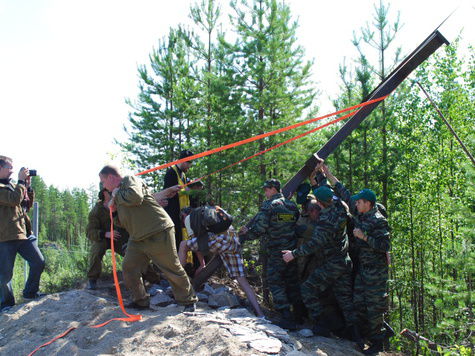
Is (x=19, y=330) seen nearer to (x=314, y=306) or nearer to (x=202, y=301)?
(x=202, y=301)

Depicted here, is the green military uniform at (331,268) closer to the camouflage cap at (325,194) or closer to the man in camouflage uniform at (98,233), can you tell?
the camouflage cap at (325,194)

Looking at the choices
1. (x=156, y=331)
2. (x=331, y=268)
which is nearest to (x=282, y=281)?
(x=331, y=268)

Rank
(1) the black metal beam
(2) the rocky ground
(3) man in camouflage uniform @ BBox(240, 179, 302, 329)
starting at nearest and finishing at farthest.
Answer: (2) the rocky ground < (3) man in camouflage uniform @ BBox(240, 179, 302, 329) < (1) the black metal beam

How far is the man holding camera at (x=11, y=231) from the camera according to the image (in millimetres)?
6039

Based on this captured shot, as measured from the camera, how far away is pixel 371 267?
5.35 m

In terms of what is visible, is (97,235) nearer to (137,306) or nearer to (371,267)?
(137,306)

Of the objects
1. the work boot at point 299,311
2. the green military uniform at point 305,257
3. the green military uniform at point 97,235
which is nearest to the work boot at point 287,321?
the work boot at point 299,311

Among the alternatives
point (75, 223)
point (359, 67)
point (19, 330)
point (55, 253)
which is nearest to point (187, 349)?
point (19, 330)

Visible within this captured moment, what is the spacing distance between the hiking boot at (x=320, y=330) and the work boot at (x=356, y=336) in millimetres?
346

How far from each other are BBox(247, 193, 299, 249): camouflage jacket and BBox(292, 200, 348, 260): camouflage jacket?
436 mm

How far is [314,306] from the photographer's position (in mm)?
5621

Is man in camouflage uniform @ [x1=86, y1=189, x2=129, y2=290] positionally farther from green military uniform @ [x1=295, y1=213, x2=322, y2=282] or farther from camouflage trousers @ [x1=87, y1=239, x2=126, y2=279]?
green military uniform @ [x1=295, y1=213, x2=322, y2=282]

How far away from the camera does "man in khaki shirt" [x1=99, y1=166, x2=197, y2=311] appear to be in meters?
5.27

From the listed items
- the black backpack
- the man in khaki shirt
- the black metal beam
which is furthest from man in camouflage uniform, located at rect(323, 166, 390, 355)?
the man in khaki shirt
